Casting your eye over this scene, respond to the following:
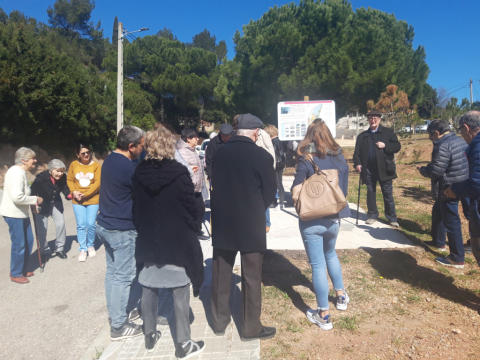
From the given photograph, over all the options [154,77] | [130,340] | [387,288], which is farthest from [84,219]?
[154,77]

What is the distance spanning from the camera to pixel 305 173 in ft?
10.5

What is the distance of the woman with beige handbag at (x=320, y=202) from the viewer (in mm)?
3031

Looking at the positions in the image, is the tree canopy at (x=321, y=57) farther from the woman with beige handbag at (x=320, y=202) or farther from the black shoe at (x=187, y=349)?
the black shoe at (x=187, y=349)

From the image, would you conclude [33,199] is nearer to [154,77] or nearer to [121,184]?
[121,184]

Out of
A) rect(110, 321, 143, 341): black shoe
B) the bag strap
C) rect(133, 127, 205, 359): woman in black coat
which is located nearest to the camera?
rect(133, 127, 205, 359): woman in black coat

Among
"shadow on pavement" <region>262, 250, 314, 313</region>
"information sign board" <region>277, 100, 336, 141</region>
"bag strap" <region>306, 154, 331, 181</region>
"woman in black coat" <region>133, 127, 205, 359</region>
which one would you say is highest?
"information sign board" <region>277, 100, 336, 141</region>

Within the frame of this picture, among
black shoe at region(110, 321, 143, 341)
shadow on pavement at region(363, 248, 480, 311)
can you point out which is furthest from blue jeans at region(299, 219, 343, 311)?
black shoe at region(110, 321, 143, 341)

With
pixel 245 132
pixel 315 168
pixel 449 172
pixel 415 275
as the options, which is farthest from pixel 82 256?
pixel 449 172

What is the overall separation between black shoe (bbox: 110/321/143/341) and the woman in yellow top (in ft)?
7.55

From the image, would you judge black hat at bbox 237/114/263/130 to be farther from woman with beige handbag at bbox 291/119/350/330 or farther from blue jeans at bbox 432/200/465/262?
blue jeans at bbox 432/200/465/262

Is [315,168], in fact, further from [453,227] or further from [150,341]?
[453,227]

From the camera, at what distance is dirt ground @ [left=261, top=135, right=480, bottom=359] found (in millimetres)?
2938

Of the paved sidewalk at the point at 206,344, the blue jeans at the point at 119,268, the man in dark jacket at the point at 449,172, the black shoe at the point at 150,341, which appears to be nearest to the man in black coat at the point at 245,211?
the paved sidewalk at the point at 206,344

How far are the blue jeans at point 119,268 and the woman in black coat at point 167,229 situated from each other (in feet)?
1.01
